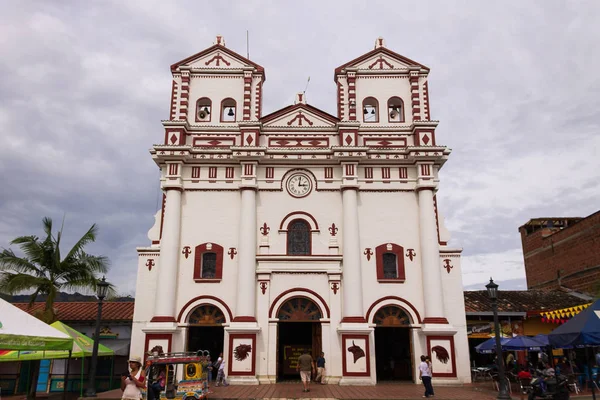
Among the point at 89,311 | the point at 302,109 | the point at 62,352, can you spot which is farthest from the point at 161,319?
the point at 302,109

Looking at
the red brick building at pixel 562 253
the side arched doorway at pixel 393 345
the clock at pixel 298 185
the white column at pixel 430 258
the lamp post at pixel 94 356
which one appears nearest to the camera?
the lamp post at pixel 94 356

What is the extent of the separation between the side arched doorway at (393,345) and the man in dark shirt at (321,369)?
3.14m

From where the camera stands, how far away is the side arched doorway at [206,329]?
21.7m

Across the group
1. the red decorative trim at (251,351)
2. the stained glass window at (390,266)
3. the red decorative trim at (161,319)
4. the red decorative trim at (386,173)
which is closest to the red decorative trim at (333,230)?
the stained glass window at (390,266)

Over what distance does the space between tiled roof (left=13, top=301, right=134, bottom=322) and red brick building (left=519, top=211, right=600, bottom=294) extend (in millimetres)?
27221

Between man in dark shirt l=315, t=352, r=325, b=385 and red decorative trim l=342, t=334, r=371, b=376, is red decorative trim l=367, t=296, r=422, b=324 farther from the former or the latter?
man in dark shirt l=315, t=352, r=325, b=385

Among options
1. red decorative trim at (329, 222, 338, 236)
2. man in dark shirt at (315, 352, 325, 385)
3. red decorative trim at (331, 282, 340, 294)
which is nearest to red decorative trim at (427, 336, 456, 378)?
red decorative trim at (331, 282, 340, 294)

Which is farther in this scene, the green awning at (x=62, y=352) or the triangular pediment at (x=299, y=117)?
the triangular pediment at (x=299, y=117)

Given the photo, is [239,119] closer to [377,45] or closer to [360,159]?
[360,159]

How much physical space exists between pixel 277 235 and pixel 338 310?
4516mm

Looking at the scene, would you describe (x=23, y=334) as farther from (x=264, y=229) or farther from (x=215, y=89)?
(x=215, y=89)

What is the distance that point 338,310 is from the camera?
21.6 metres

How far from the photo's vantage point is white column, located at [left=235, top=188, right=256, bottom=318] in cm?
2128

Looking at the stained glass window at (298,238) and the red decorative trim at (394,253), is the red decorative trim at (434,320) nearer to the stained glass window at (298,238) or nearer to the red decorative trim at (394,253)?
the red decorative trim at (394,253)
